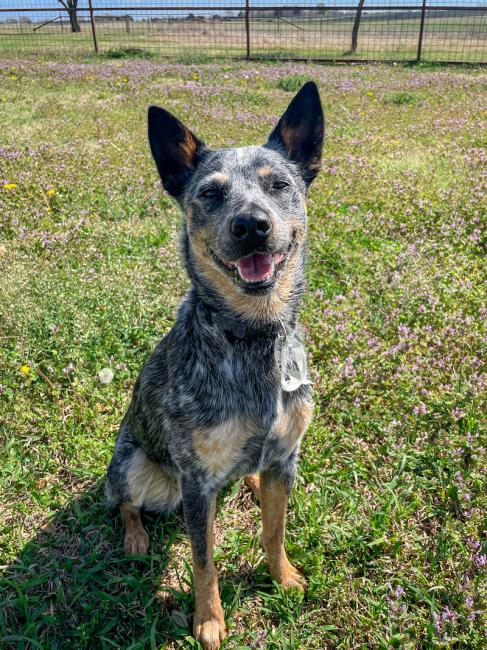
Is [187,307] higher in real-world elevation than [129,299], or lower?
higher

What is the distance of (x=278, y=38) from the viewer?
3253 cm

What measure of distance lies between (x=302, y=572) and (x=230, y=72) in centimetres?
1919

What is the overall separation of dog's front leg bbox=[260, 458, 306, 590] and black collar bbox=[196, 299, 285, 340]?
788 mm

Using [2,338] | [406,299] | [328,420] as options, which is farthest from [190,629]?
[406,299]

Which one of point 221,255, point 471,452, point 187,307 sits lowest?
point 471,452

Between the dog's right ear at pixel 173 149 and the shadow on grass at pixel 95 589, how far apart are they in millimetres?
2341

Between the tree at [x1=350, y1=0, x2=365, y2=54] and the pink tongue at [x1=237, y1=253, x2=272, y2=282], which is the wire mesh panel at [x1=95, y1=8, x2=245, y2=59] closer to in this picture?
the tree at [x1=350, y1=0, x2=365, y2=54]

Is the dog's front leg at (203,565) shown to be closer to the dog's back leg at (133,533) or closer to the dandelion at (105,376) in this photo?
the dog's back leg at (133,533)

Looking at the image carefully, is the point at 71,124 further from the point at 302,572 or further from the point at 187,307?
the point at 302,572

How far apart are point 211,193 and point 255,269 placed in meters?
0.62

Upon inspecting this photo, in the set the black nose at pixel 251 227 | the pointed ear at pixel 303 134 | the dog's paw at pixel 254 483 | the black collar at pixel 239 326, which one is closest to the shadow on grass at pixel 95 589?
the dog's paw at pixel 254 483

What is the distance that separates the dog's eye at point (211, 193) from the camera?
3.16 metres

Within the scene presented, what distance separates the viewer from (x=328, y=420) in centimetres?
421

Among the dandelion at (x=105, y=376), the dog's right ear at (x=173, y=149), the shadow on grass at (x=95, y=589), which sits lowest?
the shadow on grass at (x=95, y=589)
